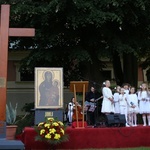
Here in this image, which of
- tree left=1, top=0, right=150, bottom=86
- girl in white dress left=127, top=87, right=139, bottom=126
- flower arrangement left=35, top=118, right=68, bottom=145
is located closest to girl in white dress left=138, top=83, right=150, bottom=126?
girl in white dress left=127, top=87, right=139, bottom=126

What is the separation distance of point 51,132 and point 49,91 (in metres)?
1.98

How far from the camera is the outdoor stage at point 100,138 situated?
925 centimetres

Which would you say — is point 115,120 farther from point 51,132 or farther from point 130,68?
point 130,68

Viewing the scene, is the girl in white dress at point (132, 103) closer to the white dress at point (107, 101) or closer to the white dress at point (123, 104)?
the white dress at point (123, 104)

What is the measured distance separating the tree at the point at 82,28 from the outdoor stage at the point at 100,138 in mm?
4791

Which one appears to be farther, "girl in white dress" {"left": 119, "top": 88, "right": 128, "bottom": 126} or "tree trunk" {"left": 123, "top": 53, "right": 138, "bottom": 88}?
"tree trunk" {"left": 123, "top": 53, "right": 138, "bottom": 88}

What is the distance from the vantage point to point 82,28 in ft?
50.0

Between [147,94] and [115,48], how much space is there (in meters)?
2.97

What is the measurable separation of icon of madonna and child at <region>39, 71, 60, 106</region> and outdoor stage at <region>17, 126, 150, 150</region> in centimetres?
113

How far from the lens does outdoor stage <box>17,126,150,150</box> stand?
364 inches

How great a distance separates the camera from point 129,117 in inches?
471

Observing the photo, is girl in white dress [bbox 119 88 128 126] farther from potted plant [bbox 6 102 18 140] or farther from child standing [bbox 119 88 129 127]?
potted plant [bbox 6 102 18 140]

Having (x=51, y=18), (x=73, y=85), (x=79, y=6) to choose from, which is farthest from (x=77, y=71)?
(x=73, y=85)

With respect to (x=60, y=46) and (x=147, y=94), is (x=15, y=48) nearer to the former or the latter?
(x=60, y=46)
